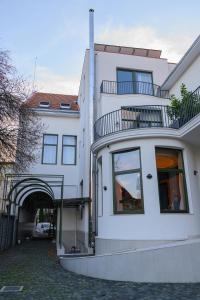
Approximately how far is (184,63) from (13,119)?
329 inches

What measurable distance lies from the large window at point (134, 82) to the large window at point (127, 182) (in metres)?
6.16

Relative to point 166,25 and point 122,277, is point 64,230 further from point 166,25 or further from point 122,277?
point 166,25

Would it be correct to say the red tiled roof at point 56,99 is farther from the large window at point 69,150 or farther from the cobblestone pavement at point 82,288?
the cobblestone pavement at point 82,288

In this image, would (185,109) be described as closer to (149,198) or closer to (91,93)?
(149,198)

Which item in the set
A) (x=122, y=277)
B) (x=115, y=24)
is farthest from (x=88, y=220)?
(x=115, y=24)

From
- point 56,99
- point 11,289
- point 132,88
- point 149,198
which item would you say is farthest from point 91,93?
point 11,289

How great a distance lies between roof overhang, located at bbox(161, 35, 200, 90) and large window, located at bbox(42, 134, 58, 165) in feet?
27.8

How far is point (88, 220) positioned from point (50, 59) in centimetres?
756

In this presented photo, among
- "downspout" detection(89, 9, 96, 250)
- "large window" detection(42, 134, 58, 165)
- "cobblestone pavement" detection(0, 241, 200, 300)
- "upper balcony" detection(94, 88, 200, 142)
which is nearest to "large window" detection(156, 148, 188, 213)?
"upper balcony" detection(94, 88, 200, 142)

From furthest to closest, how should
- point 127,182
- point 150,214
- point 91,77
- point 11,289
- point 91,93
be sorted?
point 91,77 < point 91,93 < point 127,182 < point 150,214 < point 11,289

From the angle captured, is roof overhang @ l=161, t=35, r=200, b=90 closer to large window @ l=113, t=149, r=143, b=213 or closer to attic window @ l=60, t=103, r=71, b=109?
large window @ l=113, t=149, r=143, b=213

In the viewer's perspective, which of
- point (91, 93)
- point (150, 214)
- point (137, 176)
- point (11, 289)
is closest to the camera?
point (11, 289)

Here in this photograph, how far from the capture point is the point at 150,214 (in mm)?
9336

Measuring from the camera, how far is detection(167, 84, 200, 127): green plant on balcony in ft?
33.7
